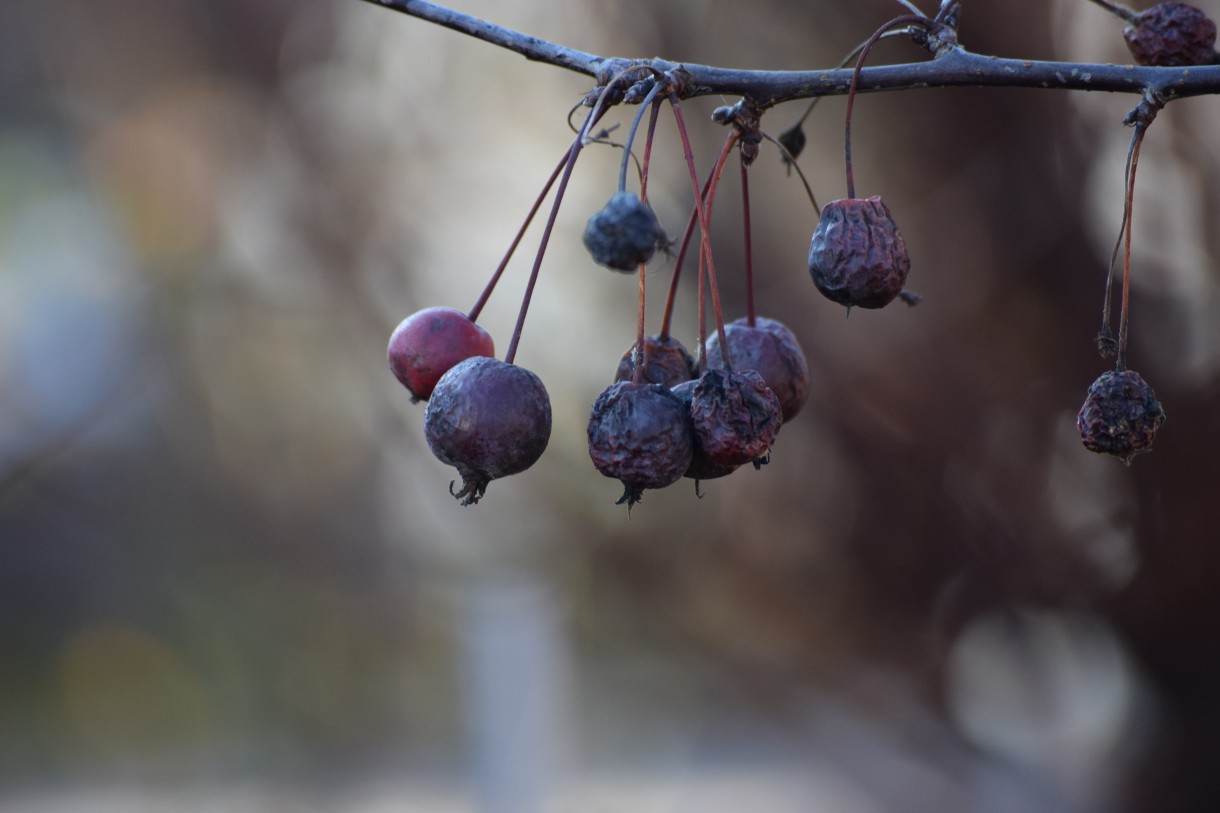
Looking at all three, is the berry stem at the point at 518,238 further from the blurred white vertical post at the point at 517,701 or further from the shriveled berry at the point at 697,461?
the blurred white vertical post at the point at 517,701

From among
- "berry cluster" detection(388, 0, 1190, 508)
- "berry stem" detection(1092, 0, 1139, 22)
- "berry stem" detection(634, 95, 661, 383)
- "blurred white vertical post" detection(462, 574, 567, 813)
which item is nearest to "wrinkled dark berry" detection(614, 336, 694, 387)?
"berry cluster" detection(388, 0, 1190, 508)

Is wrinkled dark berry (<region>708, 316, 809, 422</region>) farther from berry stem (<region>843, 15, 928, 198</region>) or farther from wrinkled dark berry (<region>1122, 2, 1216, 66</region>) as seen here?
wrinkled dark berry (<region>1122, 2, 1216, 66</region>)

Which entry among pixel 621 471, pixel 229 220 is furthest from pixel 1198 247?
pixel 229 220

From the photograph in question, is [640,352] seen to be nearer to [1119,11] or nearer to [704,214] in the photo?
[704,214]

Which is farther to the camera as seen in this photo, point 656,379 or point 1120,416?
point 656,379

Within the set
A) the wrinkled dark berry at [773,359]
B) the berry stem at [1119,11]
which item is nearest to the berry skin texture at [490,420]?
the wrinkled dark berry at [773,359]

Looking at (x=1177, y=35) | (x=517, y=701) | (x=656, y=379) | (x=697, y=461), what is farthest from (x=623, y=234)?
(x=517, y=701)

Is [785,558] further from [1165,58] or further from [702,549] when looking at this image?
[1165,58]
